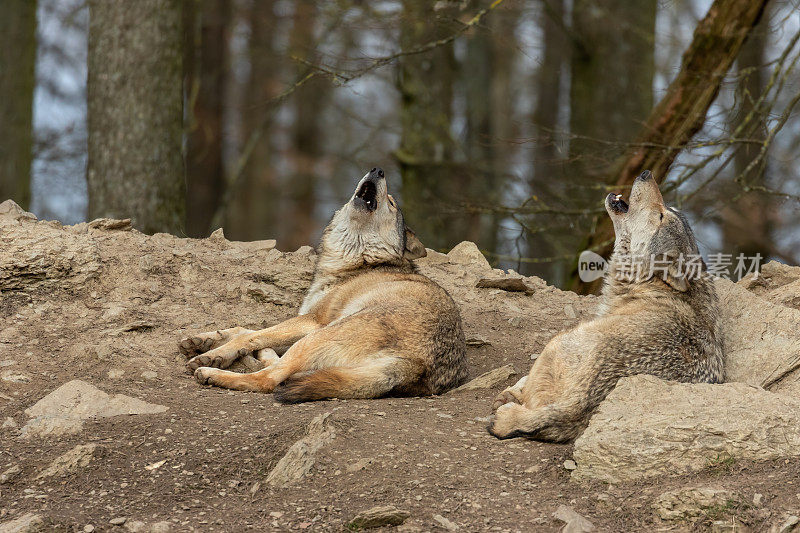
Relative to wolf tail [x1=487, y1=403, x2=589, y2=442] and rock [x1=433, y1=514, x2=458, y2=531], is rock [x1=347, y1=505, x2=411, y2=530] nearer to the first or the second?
rock [x1=433, y1=514, x2=458, y2=531]

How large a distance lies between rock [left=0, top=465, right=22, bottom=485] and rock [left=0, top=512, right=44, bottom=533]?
55 centimetres

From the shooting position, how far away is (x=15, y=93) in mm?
13023

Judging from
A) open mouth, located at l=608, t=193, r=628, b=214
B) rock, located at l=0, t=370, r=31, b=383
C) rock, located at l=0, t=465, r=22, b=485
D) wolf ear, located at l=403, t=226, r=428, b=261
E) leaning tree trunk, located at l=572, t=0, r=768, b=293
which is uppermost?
leaning tree trunk, located at l=572, t=0, r=768, b=293

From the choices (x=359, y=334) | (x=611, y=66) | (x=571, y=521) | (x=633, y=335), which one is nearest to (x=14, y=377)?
(x=359, y=334)

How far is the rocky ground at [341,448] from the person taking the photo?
3973mm

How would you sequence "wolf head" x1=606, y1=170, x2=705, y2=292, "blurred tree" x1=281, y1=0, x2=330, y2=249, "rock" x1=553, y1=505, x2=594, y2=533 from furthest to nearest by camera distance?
"blurred tree" x1=281, y1=0, x2=330, y2=249 < "wolf head" x1=606, y1=170, x2=705, y2=292 < "rock" x1=553, y1=505, x2=594, y2=533

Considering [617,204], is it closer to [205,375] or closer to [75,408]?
[205,375]

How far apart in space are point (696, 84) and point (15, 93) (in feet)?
33.4

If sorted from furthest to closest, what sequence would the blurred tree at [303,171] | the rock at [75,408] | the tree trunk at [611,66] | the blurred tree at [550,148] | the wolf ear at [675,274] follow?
the blurred tree at [303,171] < the tree trunk at [611,66] < the blurred tree at [550,148] < the wolf ear at [675,274] < the rock at [75,408]

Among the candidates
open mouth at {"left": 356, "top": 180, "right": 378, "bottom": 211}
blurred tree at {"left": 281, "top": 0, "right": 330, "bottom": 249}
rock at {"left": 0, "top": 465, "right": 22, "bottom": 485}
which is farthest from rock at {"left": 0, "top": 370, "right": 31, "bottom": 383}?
blurred tree at {"left": 281, "top": 0, "right": 330, "bottom": 249}

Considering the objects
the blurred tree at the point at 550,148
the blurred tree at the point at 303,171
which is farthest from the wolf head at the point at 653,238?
the blurred tree at the point at 303,171

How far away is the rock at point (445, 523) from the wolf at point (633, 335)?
3.59 ft

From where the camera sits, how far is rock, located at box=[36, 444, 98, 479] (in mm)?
4434

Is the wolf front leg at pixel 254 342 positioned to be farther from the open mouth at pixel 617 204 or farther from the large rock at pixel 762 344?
the large rock at pixel 762 344
